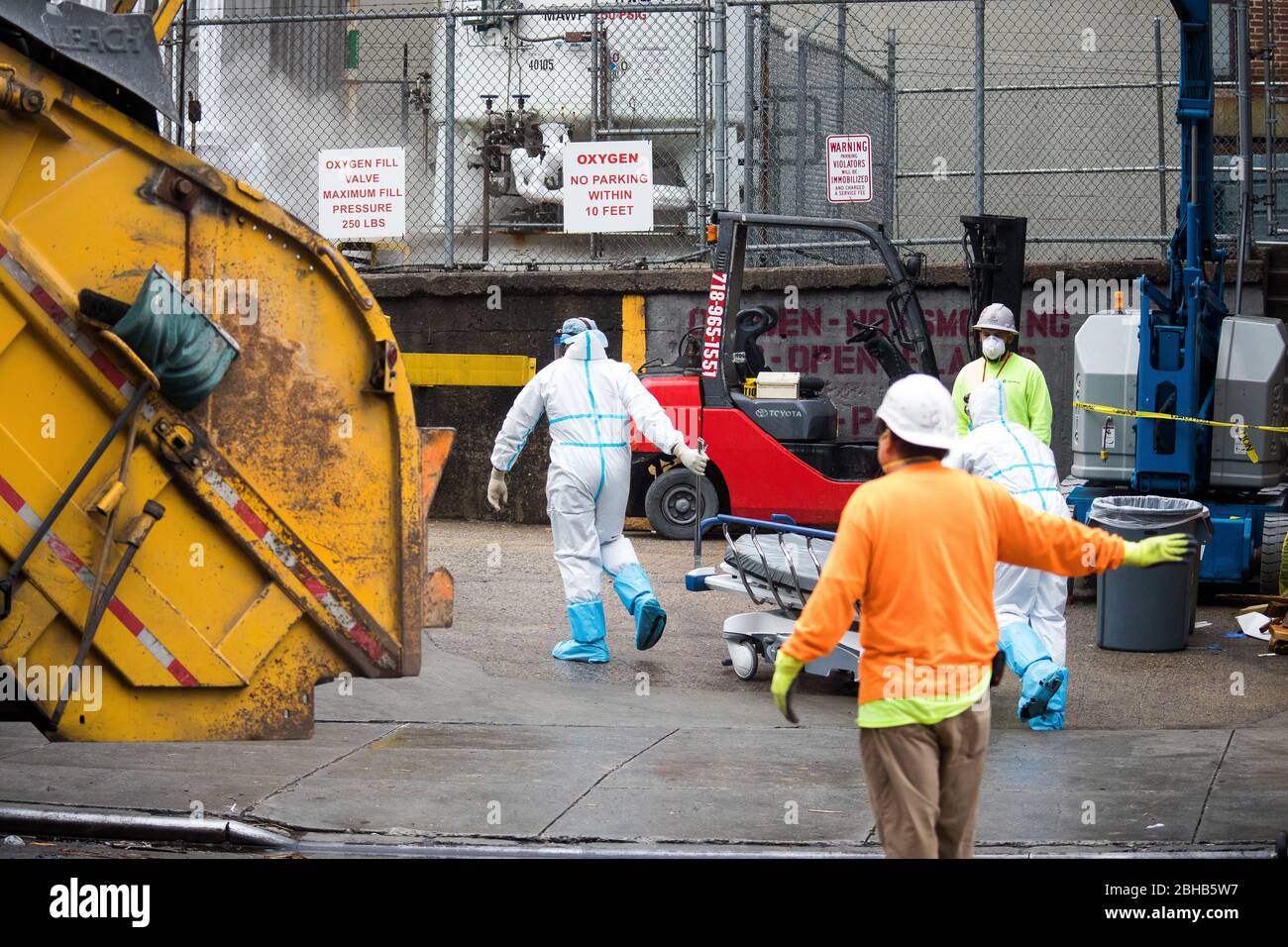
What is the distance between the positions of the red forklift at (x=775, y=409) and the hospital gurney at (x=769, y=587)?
375 cm

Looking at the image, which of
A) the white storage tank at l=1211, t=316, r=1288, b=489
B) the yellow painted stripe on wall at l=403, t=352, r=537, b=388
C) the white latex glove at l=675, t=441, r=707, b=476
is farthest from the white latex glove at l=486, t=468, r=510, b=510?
the yellow painted stripe on wall at l=403, t=352, r=537, b=388

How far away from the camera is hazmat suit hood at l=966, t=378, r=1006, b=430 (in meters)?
8.11

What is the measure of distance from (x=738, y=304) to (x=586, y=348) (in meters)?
3.73

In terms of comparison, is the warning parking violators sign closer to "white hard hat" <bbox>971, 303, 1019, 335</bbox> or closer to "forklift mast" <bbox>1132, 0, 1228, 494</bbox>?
"forklift mast" <bbox>1132, 0, 1228, 494</bbox>

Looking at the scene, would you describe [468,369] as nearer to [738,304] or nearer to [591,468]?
[738,304]

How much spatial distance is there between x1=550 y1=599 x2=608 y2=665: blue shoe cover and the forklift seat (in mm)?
4261

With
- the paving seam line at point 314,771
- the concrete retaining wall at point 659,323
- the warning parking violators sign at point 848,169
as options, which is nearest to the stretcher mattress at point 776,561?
the paving seam line at point 314,771

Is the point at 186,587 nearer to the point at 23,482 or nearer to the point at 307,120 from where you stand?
the point at 23,482

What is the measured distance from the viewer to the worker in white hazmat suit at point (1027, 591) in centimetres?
743

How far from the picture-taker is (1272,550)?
10.7 metres

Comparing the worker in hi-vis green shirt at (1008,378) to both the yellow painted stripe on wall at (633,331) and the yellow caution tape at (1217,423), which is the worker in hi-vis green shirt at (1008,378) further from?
the yellow painted stripe on wall at (633,331)

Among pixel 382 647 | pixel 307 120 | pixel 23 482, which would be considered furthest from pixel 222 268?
pixel 307 120

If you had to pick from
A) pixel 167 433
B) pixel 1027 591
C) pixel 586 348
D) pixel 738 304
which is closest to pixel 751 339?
pixel 738 304

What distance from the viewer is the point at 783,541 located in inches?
344
